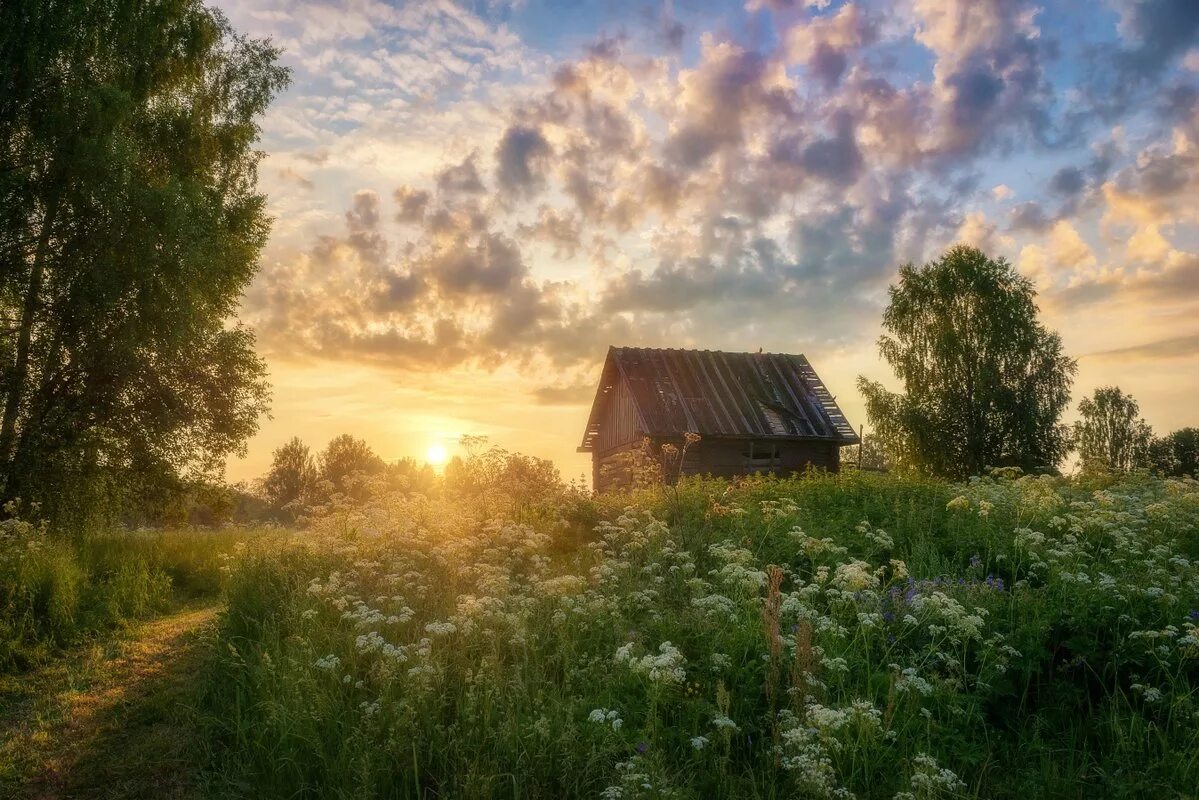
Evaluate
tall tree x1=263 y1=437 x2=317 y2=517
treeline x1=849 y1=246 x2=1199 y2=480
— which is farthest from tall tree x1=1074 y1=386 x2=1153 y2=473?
tall tree x1=263 y1=437 x2=317 y2=517

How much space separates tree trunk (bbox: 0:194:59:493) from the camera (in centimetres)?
1395

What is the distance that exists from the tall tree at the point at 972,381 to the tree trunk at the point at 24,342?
32802mm

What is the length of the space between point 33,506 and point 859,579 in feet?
45.6

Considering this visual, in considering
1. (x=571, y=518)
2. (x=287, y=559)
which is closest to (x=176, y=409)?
(x=287, y=559)

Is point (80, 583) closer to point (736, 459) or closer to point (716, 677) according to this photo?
point (716, 677)

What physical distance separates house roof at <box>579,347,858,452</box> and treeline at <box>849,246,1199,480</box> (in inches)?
346

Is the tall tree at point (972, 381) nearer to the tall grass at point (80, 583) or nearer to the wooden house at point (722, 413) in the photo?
the wooden house at point (722, 413)

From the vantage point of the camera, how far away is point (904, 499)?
38.0 ft

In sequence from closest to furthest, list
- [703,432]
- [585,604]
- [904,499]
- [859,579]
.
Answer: [859,579] < [585,604] < [904,499] < [703,432]

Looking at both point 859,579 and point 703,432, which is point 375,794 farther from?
point 703,432

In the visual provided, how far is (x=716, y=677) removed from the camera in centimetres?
557

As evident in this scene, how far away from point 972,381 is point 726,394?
15184 mm

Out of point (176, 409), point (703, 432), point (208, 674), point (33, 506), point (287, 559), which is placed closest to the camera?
point (208, 674)

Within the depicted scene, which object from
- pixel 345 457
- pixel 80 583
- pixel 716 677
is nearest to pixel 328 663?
pixel 716 677
